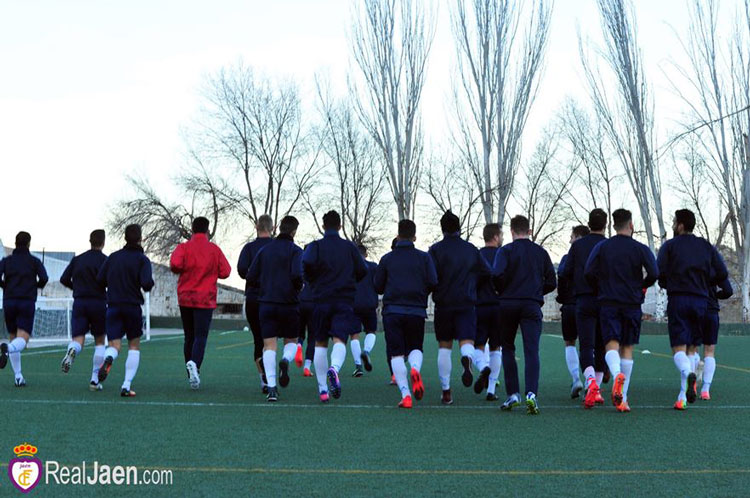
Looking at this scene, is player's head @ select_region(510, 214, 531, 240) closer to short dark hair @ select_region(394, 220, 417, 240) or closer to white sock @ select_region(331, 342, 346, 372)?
short dark hair @ select_region(394, 220, 417, 240)

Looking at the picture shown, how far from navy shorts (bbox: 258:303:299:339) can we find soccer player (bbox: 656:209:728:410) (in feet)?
12.8

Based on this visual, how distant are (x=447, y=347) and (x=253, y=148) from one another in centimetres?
4295

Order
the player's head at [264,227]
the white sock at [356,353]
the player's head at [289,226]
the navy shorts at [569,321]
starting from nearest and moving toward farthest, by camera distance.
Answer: the player's head at [289,226], the navy shorts at [569,321], the player's head at [264,227], the white sock at [356,353]

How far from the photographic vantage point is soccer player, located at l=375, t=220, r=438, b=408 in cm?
943

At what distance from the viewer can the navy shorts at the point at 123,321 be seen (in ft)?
34.9

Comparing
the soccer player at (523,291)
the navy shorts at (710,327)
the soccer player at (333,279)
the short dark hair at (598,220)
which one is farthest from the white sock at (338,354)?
the navy shorts at (710,327)

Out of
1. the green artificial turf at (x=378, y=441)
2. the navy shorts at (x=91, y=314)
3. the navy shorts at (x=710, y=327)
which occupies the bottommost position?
the green artificial turf at (x=378, y=441)

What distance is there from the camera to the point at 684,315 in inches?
382

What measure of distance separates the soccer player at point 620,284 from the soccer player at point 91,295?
558 centimetres

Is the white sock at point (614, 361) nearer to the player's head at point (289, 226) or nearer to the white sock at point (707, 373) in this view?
the white sock at point (707, 373)

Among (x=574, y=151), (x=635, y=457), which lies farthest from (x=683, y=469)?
(x=574, y=151)

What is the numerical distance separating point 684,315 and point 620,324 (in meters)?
0.92

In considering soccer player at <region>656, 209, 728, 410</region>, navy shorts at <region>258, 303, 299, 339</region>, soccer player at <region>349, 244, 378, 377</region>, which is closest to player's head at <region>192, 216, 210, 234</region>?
navy shorts at <region>258, 303, 299, 339</region>

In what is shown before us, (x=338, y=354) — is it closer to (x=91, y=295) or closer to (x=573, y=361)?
(x=573, y=361)
